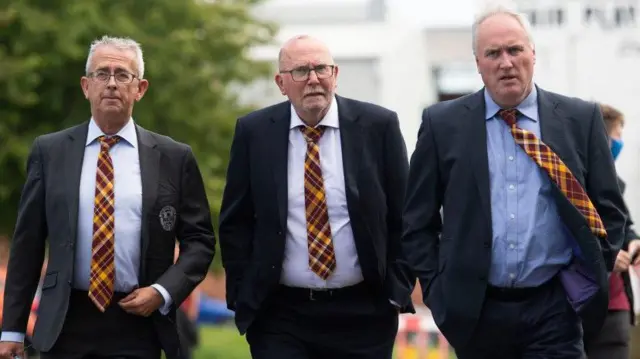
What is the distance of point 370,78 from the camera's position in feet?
193

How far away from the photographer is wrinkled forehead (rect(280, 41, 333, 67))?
7.97 m

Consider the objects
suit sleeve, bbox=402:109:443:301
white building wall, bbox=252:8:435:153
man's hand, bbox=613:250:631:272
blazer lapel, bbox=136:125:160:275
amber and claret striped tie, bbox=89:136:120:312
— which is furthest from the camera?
white building wall, bbox=252:8:435:153

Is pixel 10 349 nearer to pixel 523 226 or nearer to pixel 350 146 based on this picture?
pixel 350 146

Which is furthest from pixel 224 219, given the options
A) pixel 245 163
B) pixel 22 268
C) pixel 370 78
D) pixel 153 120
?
pixel 370 78

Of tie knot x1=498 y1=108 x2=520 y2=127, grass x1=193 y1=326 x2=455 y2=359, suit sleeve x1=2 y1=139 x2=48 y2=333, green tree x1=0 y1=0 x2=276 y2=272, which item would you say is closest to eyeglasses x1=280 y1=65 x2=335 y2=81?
tie knot x1=498 y1=108 x2=520 y2=127

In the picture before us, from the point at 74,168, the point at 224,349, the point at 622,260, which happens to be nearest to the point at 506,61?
the point at 622,260

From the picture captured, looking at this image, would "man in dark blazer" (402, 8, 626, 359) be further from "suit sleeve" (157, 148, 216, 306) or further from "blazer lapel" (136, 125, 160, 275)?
"blazer lapel" (136, 125, 160, 275)

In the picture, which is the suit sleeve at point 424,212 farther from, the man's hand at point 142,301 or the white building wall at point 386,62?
the white building wall at point 386,62

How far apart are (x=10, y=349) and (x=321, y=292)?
1573 millimetres

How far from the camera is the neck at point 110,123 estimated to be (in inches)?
313

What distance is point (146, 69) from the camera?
93.1ft

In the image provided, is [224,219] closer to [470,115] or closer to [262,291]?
[262,291]

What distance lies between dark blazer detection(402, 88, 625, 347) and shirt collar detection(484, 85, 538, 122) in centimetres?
3

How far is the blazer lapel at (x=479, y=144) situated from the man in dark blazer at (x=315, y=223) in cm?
83
